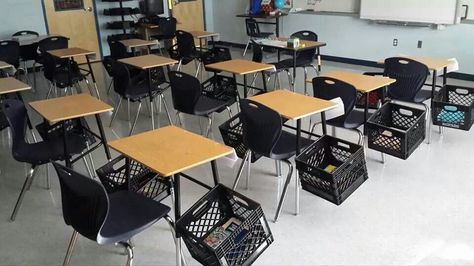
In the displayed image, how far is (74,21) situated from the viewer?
331 inches

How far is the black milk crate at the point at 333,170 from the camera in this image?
2641mm

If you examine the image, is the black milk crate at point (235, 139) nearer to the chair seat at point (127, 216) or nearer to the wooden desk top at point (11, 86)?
the chair seat at point (127, 216)

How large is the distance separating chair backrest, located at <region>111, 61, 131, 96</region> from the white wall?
15.7 feet

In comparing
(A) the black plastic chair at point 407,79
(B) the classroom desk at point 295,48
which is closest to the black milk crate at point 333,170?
(A) the black plastic chair at point 407,79

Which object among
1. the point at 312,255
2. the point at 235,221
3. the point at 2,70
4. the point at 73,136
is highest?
the point at 2,70

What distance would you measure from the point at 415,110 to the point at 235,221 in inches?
78.9

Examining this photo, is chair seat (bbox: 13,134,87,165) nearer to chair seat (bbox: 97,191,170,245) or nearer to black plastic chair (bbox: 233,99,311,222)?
chair seat (bbox: 97,191,170,245)

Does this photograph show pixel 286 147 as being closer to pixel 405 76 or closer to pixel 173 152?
pixel 173 152

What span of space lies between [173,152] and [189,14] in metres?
8.38

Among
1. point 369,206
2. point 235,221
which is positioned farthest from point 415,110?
point 235,221

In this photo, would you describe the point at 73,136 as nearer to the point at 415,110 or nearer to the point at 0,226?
the point at 0,226

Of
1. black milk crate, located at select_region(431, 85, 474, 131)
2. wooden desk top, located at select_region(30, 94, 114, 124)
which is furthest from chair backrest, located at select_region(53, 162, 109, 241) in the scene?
black milk crate, located at select_region(431, 85, 474, 131)

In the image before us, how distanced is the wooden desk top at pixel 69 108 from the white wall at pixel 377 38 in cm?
560

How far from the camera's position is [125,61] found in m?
4.72
